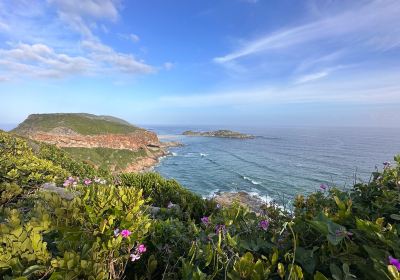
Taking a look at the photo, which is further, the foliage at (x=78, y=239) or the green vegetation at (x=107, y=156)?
the green vegetation at (x=107, y=156)

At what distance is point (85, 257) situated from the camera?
202 centimetres

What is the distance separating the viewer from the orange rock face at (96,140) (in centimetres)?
7000

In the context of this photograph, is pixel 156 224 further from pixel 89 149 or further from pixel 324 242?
pixel 89 149

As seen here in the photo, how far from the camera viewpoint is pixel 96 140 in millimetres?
76062

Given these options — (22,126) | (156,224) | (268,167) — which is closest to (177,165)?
(268,167)

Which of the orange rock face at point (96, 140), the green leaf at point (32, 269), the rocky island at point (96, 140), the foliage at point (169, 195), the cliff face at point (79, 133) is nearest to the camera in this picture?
the green leaf at point (32, 269)

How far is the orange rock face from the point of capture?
70000 mm

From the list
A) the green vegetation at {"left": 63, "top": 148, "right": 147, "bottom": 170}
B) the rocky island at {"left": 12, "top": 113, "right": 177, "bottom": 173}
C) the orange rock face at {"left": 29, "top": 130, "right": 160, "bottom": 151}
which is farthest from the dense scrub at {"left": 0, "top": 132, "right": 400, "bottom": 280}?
the orange rock face at {"left": 29, "top": 130, "right": 160, "bottom": 151}

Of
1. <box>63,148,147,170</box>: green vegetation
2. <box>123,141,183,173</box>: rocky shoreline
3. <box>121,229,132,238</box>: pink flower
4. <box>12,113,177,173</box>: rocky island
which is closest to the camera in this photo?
<box>121,229,132,238</box>: pink flower

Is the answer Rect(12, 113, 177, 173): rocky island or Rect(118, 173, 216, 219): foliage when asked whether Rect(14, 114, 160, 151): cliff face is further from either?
Rect(118, 173, 216, 219): foliage

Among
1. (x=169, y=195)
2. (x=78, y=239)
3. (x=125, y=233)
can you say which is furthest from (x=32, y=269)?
(x=169, y=195)

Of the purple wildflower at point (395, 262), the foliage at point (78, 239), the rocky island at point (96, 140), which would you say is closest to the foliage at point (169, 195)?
the foliage at point (78, 239)

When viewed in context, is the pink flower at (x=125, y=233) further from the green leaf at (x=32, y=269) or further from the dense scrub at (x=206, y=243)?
the green leaf at (x=32, y=269)

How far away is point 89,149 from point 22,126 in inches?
1133
